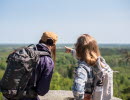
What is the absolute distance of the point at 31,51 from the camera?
2932mm

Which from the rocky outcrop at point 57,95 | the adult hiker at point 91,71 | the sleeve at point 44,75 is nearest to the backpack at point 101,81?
the adult hiker at point 91,71

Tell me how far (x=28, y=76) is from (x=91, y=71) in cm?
67

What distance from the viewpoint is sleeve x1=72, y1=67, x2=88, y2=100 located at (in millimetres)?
2670

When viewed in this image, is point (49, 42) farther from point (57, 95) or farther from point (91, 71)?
point (57, 95)

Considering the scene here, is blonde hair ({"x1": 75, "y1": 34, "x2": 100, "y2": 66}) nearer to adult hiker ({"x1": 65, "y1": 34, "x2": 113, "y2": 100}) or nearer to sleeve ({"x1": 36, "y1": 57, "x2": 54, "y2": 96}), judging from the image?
adult hiker ({"x1": 65, "y1": 34, "x2": 113, "y2": 100})

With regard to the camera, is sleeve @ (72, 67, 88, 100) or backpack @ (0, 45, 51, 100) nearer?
sleeve @ (72, 67, 88, 100)

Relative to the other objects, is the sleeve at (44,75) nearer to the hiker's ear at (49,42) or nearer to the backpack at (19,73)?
the backpack at (19,73)

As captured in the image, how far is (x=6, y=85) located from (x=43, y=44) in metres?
0.60

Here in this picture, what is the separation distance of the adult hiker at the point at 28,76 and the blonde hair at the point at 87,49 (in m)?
0.33

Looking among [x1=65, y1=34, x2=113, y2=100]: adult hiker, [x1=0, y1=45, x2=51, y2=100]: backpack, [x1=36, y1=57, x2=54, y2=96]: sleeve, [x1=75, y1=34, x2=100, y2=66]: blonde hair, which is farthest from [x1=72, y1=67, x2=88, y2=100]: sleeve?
[x1=0, y1=45, x2=51, y2=100]: backpack

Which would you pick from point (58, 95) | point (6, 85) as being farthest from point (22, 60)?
point (58, 95)

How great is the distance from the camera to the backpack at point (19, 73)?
284cm

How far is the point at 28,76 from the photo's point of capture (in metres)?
2.85

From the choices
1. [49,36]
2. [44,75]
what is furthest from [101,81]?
[49,36]
